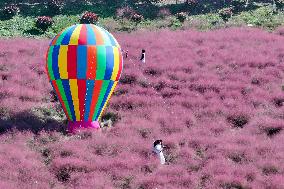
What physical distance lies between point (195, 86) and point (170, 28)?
51.2 feet

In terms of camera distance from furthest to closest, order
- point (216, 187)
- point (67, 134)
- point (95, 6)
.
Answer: point (95, 6)
point (67, 134)
point (216, 187)

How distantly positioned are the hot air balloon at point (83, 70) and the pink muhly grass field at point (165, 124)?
Answer: 974 mm

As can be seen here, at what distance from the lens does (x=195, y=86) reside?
2206cm

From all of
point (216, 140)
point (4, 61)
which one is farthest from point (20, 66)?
point (216, 140)

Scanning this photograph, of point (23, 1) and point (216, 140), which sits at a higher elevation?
point (216, 140)

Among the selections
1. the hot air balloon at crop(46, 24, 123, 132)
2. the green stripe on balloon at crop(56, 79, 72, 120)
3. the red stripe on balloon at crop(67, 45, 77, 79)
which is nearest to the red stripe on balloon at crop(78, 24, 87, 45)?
the hot air balloon at crop(46, 24, 123, 132)

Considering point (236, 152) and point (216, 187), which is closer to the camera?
point (216, 187)

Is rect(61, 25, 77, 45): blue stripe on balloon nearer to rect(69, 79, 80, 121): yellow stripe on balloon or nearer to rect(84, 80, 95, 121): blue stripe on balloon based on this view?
rect(69, 79, 80, 121): yellow stripe on balloon

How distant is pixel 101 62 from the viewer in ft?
55.8

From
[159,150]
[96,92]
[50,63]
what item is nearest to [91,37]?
[50,63]

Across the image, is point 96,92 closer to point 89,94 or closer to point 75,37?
point 89,94

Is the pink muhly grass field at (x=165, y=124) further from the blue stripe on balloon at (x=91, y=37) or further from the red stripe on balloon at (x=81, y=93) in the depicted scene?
the blue stripe on balloon at (x=91, y=37)

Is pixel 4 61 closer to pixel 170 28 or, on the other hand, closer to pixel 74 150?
pixel 74 150

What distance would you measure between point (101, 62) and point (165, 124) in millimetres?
3533
